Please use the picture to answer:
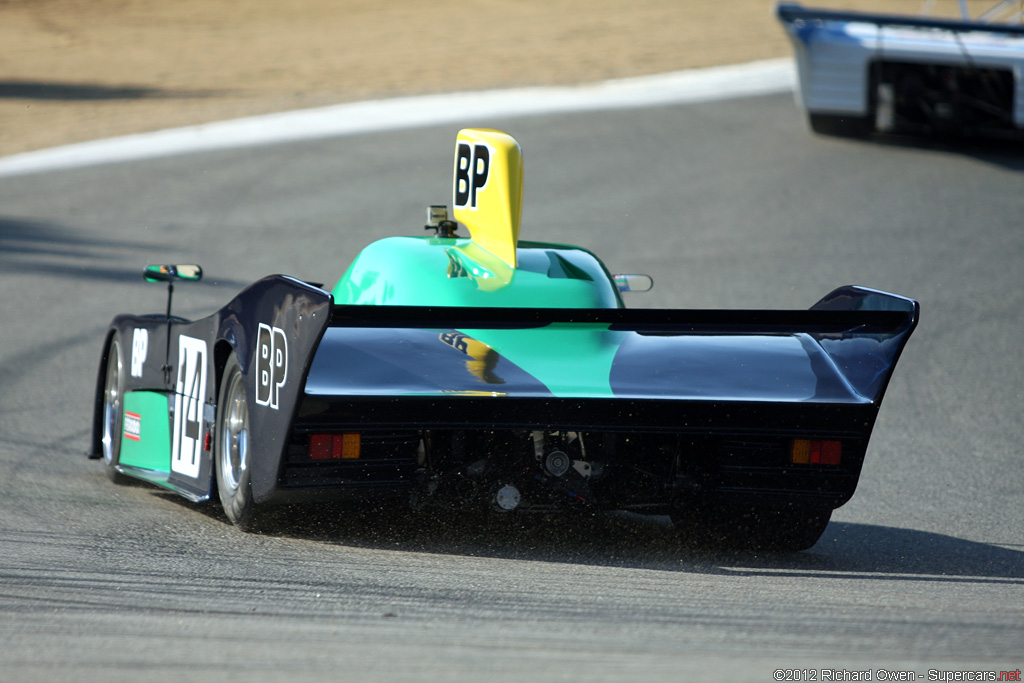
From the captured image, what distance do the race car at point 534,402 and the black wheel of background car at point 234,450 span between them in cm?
1

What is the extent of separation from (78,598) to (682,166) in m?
13.8

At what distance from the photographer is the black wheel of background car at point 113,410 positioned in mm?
6641

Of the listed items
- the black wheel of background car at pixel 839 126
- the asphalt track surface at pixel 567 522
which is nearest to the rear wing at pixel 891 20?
the asphalt track surface at pixel 567 522

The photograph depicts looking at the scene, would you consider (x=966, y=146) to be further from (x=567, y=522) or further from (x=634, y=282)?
(x=567, y=522)

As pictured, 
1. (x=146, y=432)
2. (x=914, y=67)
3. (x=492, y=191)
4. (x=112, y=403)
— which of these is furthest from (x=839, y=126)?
(x=146, y=432)

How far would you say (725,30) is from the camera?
93.1 ft

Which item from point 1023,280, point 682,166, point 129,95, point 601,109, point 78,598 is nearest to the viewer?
point 78,598

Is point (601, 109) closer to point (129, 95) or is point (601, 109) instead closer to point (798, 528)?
point (129, 95)

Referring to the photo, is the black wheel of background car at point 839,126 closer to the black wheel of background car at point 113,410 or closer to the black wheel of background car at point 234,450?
the black wheel of background car at point 113,410

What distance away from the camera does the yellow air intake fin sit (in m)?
5.82

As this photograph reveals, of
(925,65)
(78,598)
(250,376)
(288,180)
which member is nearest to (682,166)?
(925,65)

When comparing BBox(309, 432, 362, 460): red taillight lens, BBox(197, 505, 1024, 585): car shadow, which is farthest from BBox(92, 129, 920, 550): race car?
BBox(197, 505, 1024, 585): car shadow

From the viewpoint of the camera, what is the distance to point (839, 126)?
1809 cm

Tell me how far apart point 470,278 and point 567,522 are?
1184mm
